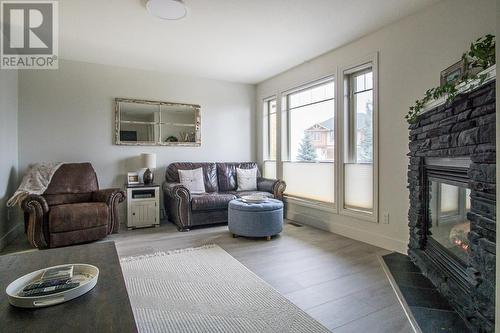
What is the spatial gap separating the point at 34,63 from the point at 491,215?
531 cm

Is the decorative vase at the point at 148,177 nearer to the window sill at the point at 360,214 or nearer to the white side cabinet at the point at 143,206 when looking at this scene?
the white side cabinet at the point at 143,206

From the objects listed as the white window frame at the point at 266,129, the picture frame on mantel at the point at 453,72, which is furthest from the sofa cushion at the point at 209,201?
the picture frame on mantel at the point at 453,72

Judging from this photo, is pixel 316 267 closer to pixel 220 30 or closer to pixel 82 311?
pixel 82 311

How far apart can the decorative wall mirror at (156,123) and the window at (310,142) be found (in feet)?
5.68

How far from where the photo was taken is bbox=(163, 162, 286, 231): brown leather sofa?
4.02m

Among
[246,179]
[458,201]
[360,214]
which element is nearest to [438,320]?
[458,201]

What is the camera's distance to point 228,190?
4992mm

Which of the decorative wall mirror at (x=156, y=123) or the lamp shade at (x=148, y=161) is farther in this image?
the decorative wall mirror at (x=156, y=123)

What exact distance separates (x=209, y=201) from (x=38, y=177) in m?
2.27

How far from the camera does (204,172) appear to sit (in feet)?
16.0

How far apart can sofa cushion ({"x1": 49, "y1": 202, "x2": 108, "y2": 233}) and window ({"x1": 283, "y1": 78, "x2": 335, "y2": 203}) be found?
2948mm

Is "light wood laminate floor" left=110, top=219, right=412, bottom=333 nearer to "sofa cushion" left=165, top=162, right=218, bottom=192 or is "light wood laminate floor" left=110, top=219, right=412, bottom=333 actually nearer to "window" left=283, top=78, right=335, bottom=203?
"window" left=283, top=78, right=335, bottom=203

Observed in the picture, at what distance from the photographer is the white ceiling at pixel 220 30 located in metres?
2.69

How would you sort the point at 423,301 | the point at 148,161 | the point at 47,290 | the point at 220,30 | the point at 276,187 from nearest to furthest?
the point at 47,290 → the point at 423,301 → the point at 220,30 → the point at 148,161 → the point at 276,187
